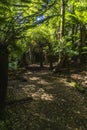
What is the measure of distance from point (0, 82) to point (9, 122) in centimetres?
148

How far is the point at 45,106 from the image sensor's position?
905 centimetres

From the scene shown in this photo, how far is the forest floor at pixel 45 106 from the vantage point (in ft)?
25.3

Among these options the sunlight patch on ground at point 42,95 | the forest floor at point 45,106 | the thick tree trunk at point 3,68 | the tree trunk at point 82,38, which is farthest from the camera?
the tree trunk at point 82,38

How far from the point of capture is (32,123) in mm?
7691

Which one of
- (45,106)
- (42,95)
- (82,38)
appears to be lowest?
(45,106)

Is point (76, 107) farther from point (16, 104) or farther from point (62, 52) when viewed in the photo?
point (62, 52)

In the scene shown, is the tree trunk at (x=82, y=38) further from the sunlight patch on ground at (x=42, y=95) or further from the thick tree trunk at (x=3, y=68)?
the thick tree trunk at (x=3, y=68)

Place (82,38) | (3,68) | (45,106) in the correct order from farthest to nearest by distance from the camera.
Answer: (82,38) → (45,106) → (3,68)

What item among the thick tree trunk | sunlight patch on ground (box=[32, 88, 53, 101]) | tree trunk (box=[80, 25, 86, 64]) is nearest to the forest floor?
sunlight patch on ground (box=[32, 88, 53, 101])

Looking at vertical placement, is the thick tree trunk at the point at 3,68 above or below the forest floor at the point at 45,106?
above

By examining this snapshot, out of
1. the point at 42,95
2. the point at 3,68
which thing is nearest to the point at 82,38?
the point at 42,95

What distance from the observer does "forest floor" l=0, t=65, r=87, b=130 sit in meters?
7.70

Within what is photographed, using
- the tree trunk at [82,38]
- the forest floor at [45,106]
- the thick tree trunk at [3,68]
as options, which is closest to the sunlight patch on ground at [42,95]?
the forest floor at [45,106]

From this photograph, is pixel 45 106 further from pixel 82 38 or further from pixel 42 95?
pixel 82 38
